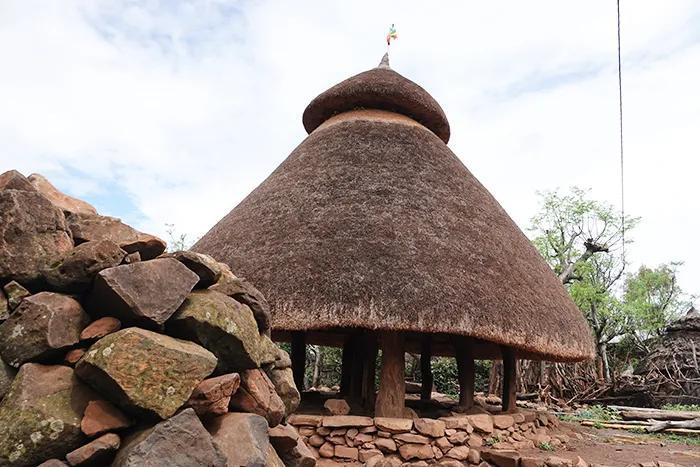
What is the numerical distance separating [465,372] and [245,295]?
667 centimetres

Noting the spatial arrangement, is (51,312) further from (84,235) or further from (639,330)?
(639,330)

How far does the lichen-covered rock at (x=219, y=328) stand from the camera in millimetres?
3027

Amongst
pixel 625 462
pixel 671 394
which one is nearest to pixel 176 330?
pixel 625 462

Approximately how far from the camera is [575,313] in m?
9.84

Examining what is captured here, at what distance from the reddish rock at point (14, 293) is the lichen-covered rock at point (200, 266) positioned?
824 mm

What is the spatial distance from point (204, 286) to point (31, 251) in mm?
980

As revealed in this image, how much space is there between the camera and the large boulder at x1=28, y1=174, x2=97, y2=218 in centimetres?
337

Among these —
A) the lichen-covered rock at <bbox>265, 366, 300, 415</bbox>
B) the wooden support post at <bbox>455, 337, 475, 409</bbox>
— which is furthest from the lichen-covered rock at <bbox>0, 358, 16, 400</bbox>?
the wooden support post at <bbox>455, 337, 475, 409</bbox>

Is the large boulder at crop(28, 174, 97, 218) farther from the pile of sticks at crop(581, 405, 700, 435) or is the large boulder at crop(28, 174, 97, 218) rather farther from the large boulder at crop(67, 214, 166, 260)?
the pile of sticks at crop(581, 405, 700, 435)

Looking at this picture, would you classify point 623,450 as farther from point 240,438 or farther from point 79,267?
point 79,267

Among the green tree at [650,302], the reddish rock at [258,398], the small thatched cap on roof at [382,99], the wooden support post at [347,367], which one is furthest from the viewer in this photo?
the green tree at [650,302]

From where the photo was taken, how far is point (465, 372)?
369 inches

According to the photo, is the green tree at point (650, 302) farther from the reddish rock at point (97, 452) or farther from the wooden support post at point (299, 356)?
the reddish rock at point (97, 452)

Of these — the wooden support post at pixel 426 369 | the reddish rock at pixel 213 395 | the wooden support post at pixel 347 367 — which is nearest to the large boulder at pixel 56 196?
the reddish rock at pixel 213 395
